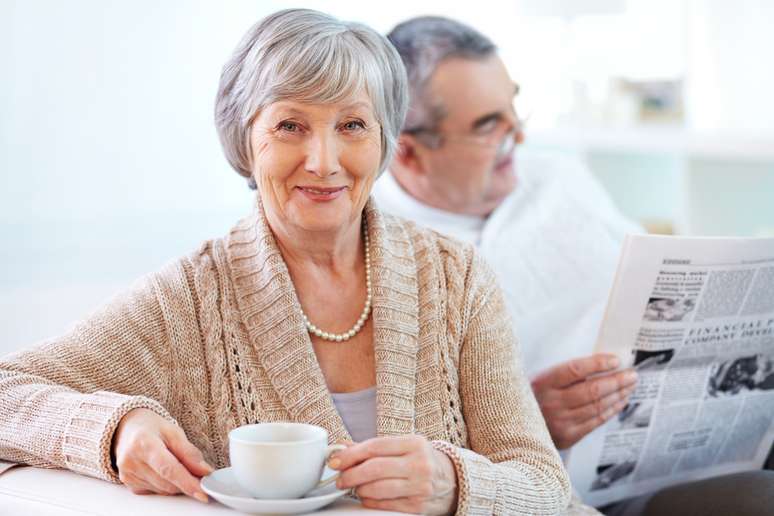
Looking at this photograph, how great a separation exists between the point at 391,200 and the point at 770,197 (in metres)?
2.32

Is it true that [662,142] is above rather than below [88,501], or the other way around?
above

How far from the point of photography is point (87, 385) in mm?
1281

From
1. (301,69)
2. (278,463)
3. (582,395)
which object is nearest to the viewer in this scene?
(278,463)

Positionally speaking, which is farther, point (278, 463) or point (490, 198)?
point (490, 198)

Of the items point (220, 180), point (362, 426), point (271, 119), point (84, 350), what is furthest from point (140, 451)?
point (220, 180)

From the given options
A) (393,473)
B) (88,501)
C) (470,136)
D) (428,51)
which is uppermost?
(428,51)

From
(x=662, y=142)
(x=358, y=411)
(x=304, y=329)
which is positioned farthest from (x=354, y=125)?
(x=662, y=142)

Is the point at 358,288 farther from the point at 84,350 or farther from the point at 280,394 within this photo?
the point at 84,350

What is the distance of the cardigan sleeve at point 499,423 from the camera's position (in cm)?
122

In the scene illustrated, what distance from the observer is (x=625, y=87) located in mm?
4137

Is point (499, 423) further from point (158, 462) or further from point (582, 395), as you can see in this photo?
point (158, 462)

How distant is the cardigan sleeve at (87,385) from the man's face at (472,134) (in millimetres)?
863

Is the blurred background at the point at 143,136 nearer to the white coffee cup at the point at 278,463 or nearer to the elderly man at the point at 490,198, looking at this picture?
the elderly man at the point at 490,198

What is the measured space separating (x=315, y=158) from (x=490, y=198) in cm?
90
